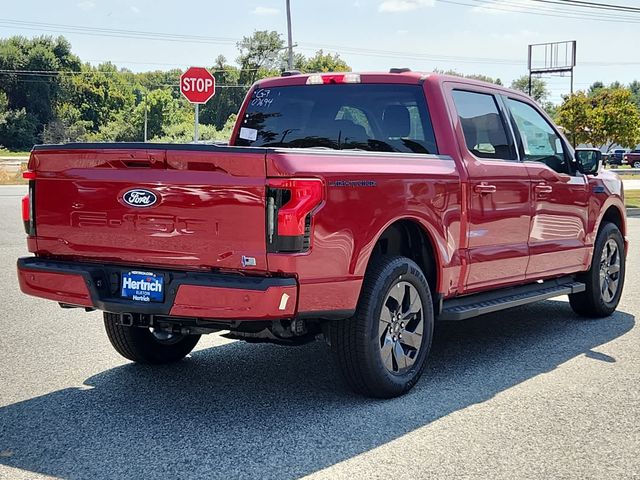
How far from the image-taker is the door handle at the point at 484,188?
6.08m

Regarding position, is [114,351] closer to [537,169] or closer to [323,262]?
[323,262]

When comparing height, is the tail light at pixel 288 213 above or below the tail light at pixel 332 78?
below

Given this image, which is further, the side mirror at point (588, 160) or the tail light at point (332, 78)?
the side mirror at point (588, 160)

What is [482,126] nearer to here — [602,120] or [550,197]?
[550,197]

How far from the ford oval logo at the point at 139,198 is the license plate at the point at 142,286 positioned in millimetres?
378

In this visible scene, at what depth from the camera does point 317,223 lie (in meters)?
4.62

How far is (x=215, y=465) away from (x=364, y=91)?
3.16 m

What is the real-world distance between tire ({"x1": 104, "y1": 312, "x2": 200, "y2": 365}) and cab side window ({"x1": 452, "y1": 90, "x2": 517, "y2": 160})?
2.50 metres

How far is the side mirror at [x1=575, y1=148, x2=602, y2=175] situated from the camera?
7676 millimetres

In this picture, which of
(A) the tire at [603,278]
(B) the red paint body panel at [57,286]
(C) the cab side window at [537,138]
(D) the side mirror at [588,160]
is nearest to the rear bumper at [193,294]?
(B) the red paint body panel at [57,286]

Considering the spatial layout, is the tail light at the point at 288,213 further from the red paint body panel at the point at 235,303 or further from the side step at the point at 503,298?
the side step at the point at 503,298

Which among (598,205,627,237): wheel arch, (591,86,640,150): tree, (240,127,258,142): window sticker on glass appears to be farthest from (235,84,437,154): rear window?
(591,86,640,150): tree

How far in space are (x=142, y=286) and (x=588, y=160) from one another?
4530 millimetres

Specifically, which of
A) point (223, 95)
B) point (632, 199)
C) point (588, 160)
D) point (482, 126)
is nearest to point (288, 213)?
point (482, 126)
